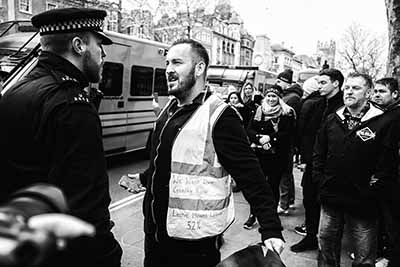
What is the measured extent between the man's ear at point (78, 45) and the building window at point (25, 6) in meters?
29.2

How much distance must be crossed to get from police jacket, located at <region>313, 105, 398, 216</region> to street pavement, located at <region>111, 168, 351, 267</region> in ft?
4.45

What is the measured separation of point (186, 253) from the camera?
238cm

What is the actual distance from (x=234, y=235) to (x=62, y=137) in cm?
395

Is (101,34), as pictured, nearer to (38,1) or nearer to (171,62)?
(171,62)

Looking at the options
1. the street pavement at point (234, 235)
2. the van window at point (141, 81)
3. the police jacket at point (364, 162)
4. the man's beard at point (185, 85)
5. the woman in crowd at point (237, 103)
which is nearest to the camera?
the man's beard at point (185, 85)

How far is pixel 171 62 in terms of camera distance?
2594 millimetres

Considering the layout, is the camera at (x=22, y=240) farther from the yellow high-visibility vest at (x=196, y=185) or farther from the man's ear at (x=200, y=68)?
the man's ear at (x=200, y=68)

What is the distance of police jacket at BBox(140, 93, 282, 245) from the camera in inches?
88.7

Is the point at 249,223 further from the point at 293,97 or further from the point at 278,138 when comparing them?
the point at 293,97

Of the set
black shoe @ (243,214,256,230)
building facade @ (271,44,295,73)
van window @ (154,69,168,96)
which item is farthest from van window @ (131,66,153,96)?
building facade @ (271,44,295,73)

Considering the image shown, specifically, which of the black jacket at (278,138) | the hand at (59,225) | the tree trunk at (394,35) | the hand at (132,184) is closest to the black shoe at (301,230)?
the black jacket at (278,138)

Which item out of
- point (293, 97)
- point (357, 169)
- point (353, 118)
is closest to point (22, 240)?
point (357, 169)

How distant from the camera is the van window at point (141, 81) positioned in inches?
365

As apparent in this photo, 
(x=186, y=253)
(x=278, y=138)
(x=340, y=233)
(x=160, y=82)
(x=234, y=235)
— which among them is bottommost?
(x=234, y=235)
